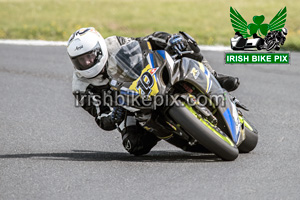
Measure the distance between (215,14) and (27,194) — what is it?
59.8 feet

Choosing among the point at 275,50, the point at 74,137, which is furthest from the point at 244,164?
the point at 275,50

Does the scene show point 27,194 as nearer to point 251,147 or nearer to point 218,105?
point 218,105

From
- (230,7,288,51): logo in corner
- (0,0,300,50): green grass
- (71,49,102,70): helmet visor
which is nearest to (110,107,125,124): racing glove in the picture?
(71,49,102,70): helmet visor

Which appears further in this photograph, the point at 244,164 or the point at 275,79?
the point at 275,79

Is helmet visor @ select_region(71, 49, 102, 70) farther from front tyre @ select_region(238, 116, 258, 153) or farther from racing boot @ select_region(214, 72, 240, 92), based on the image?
front tyre @ select_region(238, 116, 258, 153)

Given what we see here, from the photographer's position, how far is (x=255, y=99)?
10.3 metres

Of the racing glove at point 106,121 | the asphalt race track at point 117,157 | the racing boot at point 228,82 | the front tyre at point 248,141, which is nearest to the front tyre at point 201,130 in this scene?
the asphalt race track at point 117,157

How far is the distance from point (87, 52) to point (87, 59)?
0.26ft

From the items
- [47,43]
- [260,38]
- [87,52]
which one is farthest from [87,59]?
[47,43]

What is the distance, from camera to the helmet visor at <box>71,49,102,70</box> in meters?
6.45

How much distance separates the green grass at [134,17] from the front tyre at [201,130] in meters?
9.18

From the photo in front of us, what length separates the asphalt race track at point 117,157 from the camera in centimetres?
531

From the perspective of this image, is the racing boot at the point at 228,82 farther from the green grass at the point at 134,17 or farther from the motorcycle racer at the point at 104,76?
the green grass at the point at 134,17

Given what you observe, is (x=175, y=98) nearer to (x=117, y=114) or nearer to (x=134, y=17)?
(x=117, y=114)
